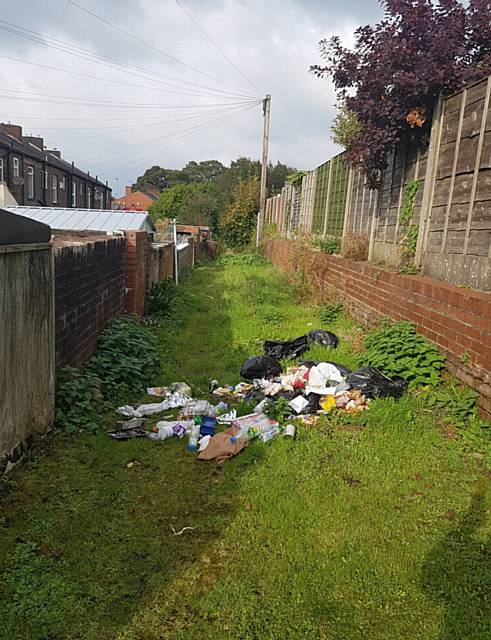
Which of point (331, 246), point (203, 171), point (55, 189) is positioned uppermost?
point (203, 171)

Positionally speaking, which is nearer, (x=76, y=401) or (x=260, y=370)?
(x=76, y=401)

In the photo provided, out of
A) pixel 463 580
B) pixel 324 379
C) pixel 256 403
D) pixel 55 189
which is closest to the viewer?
pixel 463 580

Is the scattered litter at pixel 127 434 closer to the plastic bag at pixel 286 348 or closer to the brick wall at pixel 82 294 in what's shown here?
the brick wall at pixel 82 294

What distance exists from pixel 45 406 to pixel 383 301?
4.43 meters

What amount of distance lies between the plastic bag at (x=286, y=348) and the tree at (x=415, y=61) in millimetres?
2907

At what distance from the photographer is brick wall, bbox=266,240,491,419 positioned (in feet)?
13.3

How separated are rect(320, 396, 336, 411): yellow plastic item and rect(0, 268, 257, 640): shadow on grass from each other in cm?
108

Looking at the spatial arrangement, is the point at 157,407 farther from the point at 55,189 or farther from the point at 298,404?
the point at 55,189

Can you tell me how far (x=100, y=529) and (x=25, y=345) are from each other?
135 cm

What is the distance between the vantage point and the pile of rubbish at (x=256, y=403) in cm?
402

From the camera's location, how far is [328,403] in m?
4.59

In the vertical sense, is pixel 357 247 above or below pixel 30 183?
below

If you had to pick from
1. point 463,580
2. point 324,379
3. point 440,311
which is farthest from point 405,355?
point 463,580

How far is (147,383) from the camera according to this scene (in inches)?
212
